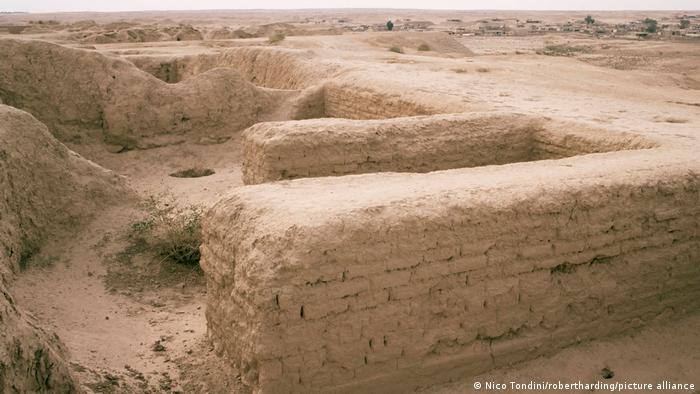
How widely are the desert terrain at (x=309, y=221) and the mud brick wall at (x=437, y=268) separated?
0.02m

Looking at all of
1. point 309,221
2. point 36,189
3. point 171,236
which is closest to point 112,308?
point 171,236

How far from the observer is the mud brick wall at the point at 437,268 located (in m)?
3.70

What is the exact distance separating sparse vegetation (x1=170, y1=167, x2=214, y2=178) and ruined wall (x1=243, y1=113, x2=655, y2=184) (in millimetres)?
3176

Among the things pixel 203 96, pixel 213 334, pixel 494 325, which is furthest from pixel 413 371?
pixel 203 96

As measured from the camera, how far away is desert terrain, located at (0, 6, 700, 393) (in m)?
3.80

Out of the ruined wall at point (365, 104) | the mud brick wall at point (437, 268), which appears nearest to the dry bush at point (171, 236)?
the mud brick wall at point (437, 268)

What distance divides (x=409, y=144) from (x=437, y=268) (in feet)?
7.72

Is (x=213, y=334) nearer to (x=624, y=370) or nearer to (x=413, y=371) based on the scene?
(x=413, y=371)

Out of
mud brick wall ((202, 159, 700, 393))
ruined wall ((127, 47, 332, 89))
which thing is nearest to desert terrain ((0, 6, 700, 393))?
mud brick wall ((202, 159, 700, 393))

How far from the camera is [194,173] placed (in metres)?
9.70

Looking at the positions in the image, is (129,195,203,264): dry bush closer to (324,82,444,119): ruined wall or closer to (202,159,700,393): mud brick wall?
(202,159,700,393): mud brick wall

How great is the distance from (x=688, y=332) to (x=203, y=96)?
25.3 feet

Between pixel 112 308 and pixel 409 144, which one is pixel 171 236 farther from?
pixel 409 144

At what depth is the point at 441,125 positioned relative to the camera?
247 inches
